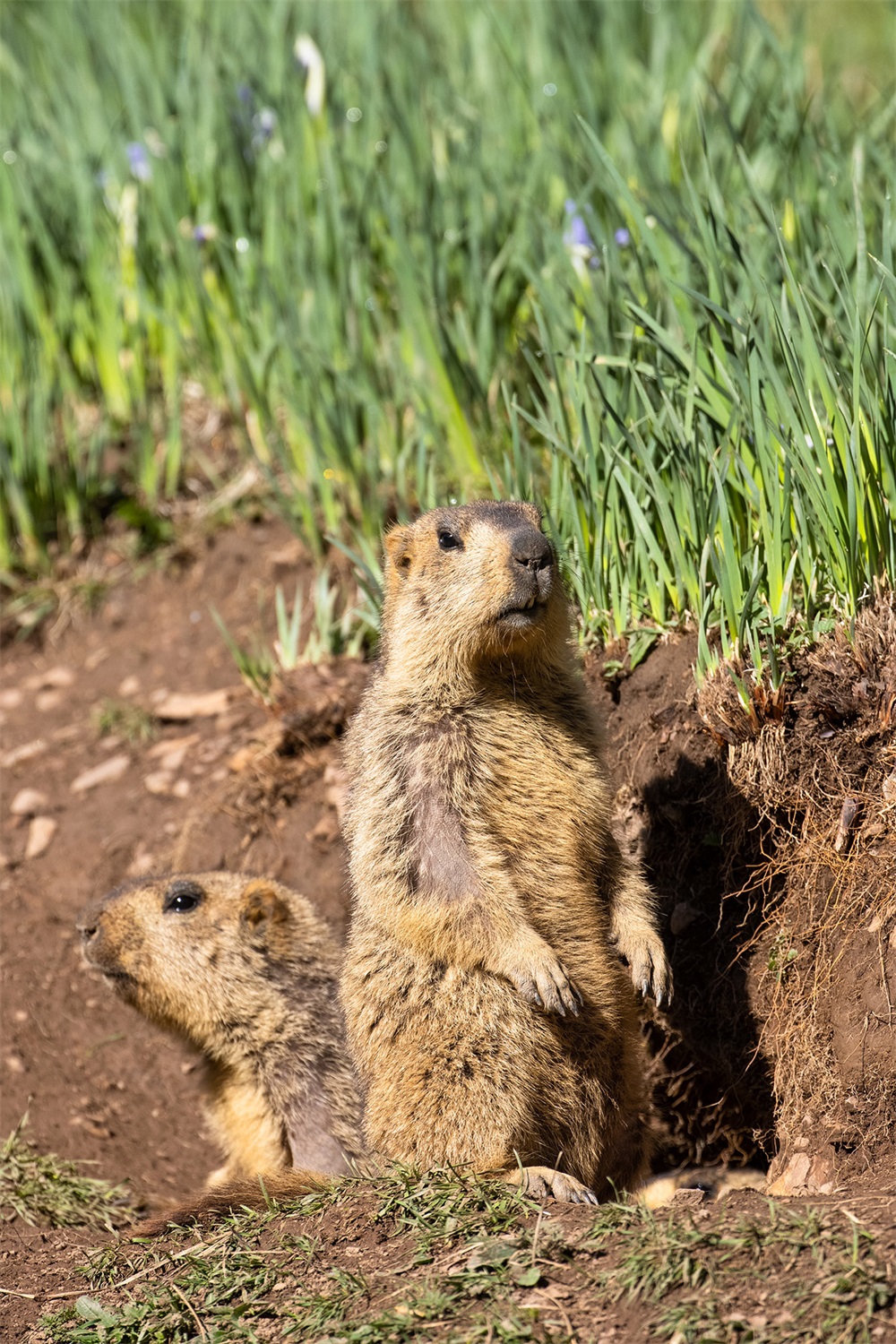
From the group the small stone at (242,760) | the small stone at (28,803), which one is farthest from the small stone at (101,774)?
the small stone at (242,760)

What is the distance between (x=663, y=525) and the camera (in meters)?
3.94

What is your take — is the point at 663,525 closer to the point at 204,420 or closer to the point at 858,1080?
the point at 858,1080

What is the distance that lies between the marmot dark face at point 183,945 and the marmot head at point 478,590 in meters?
1.17

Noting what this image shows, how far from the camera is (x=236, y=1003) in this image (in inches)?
167

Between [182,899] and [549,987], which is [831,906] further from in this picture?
[182,899]

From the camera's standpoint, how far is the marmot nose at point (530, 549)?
328cm

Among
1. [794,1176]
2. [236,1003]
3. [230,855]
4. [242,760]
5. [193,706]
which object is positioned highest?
[193,706]

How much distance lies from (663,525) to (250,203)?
3.19 meters

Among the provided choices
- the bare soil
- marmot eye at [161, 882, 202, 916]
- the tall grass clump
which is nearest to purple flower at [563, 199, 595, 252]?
the tall grass clump

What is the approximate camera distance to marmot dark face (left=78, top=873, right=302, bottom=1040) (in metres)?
4.24

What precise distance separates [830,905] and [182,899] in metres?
1.96

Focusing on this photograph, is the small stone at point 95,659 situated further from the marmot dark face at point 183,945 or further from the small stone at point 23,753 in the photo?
the marmot dark face at point 183,945

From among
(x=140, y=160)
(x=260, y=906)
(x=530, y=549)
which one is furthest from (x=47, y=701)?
(x=530, y=549)

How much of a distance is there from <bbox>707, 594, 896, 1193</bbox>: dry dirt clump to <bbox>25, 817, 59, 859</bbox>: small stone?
2.73 metres
